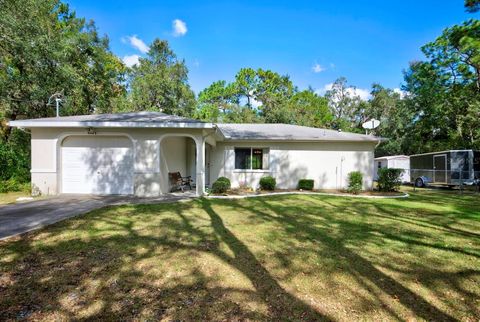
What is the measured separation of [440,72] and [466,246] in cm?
2234

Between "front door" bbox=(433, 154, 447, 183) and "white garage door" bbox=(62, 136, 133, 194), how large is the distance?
62.1 feet

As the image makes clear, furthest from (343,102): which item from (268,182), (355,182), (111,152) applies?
(111,152)

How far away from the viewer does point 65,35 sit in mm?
18812

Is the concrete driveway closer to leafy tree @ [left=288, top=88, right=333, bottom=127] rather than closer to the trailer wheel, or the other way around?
the trailer wheel

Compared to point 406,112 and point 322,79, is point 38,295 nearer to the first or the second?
point 406,112

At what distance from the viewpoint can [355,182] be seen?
1248 centimetres

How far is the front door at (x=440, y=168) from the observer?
16797 mm

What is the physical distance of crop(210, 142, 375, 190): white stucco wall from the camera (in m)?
13.3

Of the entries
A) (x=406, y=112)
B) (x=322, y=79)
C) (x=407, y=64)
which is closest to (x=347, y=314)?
(x=406, y=112)

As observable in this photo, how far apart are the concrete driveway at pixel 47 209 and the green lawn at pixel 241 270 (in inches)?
22.4

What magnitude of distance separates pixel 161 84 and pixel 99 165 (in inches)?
607

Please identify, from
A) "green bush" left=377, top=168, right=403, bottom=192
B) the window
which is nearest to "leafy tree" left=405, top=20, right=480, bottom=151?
"green bush" left=377, top=168, right=403, bottom=192

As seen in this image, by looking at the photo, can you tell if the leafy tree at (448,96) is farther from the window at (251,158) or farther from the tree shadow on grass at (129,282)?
the tree shadow on grass at (129,282)

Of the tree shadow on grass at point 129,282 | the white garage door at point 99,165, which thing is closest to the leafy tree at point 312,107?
the white garage door at point 99,165
